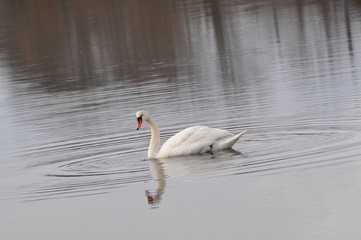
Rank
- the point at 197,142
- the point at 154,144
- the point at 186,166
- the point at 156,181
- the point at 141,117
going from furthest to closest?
the point at 141,117 → the point at 154,144 → the point at 197,142 → the point at 186,166 → the point at 156,181

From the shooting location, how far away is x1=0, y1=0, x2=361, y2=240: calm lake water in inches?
493

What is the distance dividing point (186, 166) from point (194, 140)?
3.21 feet

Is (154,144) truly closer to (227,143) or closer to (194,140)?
(194,140)

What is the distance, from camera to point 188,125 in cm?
2023

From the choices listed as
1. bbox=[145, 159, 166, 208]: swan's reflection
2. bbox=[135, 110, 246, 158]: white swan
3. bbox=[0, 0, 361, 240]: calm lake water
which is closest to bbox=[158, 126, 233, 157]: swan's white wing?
bbox=[135, 110, 246, 158]: white swan

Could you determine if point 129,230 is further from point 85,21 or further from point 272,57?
point 85,21

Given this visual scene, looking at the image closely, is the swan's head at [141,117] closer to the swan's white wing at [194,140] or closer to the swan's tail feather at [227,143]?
the swan's white wing at [194,140]

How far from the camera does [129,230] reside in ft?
40.4

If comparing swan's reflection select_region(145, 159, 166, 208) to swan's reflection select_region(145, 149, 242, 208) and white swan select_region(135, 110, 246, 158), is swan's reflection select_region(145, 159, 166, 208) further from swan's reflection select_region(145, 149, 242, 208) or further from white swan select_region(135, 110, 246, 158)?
white swan select_region(135, 110, 246, 158)

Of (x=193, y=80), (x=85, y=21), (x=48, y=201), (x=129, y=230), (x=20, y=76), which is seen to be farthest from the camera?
(x=85, y=21)

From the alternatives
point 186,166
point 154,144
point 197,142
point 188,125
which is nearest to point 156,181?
point 186,166

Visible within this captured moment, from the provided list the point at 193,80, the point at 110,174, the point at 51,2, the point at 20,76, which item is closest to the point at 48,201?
the point at 110,174

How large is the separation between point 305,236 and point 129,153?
715 cm

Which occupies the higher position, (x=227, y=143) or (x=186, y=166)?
(x=227, y=143)
